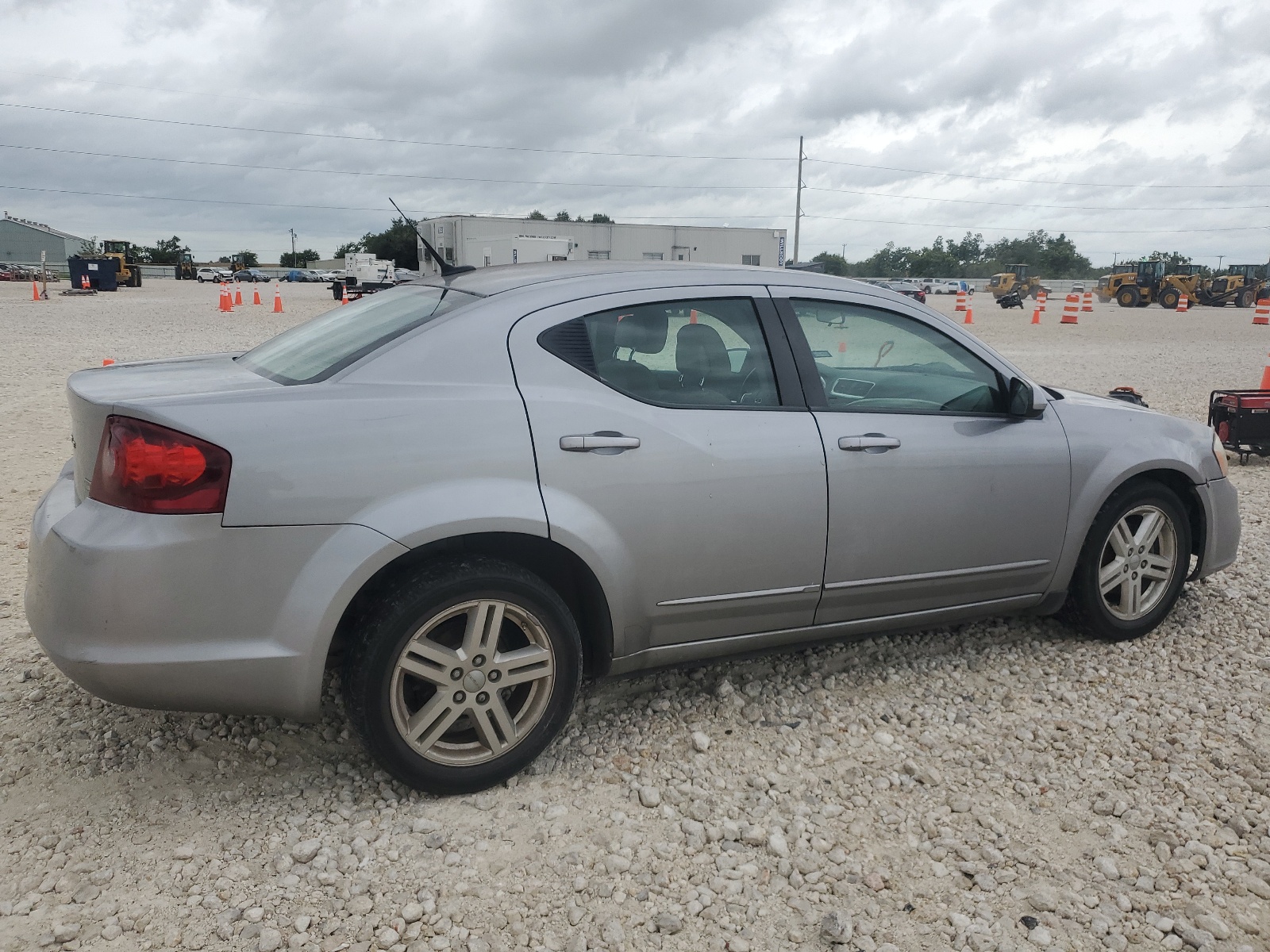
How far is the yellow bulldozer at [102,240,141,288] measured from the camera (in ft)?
173

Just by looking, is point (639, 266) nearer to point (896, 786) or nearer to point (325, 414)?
point (325, 414)

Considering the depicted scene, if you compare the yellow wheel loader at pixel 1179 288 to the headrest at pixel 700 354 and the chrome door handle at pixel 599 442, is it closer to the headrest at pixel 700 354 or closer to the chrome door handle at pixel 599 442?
the headrest at pixel 700 354

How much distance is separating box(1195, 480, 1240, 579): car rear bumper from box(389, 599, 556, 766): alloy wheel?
306 cm

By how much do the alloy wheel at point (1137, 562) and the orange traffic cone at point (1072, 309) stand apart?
87.1 feet

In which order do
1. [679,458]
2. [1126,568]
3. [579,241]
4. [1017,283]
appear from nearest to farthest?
[679,458] < [1126,568] < [579,241] < [1017,283]

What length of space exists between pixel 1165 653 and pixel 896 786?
69.1 inches

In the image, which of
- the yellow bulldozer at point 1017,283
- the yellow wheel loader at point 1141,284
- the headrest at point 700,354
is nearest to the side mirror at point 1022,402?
the headrest at point 700,354

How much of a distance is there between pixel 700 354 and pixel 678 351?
9 centimetres

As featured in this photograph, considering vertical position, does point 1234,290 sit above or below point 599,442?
above

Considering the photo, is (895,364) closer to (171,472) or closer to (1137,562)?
(1137,562)

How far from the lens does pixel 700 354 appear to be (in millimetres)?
3363

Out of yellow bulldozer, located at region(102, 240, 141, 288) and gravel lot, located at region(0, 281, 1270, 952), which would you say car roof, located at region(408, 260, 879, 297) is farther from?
yellow bulldozer, located at region(102, 240, 141, 288)

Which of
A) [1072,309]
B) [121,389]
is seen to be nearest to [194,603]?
[121,389]

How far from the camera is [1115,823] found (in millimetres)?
2932
